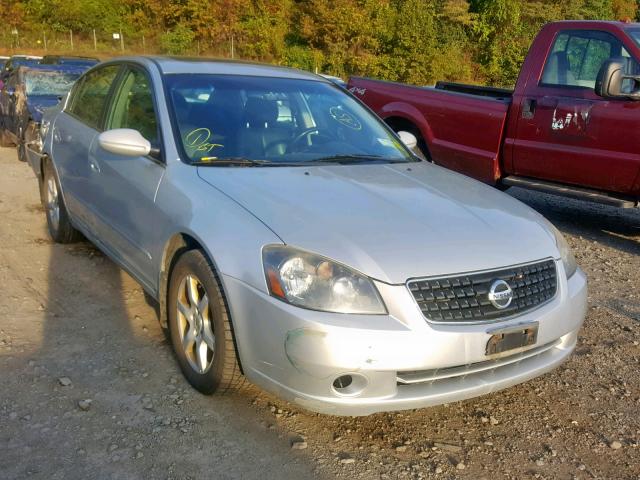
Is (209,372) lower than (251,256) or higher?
lower

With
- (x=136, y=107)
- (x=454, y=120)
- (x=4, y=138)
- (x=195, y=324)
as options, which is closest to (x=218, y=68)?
(x=136, y=107)

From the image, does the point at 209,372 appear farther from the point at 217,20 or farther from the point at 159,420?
the point at 217,20

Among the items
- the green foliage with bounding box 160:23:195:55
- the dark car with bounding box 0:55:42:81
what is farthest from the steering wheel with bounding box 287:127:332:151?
the green foliage with bounding box 160:23:195:55

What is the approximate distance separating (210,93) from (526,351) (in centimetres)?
232

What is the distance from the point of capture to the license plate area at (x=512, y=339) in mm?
2781

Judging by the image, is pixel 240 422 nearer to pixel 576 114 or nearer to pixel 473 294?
pixel 473 294

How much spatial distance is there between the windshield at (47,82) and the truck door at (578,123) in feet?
23.5

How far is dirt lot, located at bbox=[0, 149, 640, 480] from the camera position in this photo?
278cm

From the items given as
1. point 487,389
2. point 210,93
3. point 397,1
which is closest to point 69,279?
point 210,93

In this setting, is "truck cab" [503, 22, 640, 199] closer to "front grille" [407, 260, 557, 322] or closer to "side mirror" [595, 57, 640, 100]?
"side mirror" [595, 57, 640, 100]

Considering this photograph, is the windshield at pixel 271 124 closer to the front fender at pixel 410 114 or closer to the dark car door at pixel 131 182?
the dark car door at pixel 131 182

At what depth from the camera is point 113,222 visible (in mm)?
4117

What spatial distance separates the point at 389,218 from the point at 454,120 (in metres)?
4.21

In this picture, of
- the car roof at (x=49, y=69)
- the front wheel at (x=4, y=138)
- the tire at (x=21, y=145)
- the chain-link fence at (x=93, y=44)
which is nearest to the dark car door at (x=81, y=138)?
the tire at (x=21, y=145)
